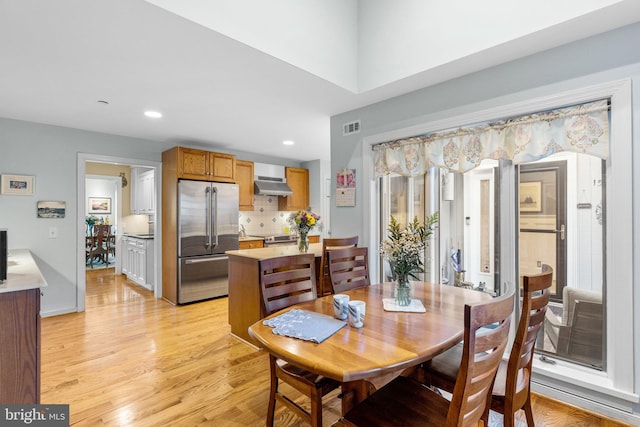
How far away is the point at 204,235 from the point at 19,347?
9.32 feet

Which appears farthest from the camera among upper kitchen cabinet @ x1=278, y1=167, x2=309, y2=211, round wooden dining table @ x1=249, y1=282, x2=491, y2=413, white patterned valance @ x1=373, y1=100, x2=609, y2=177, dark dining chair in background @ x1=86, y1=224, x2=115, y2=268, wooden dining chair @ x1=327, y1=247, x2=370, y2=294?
dark dining chair in background @ x1=86, y1=224, x2=115, y2=268

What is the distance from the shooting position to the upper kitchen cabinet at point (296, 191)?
6.20 meters

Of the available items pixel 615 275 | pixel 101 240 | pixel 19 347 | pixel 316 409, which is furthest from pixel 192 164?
pixel 101 240

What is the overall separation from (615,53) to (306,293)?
7.93 feet

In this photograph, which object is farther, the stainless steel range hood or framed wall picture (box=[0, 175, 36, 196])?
the stainless steel range hood

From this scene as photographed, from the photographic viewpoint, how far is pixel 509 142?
2254mm

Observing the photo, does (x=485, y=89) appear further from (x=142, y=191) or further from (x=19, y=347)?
(x=142, y=191)

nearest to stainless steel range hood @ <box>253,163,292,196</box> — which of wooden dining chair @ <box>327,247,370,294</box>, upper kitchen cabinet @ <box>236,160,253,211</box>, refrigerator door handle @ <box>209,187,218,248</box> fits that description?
upper kitchen cabinet @ <box>236,160,253,211</box>

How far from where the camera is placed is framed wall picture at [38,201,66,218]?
375 centimetres

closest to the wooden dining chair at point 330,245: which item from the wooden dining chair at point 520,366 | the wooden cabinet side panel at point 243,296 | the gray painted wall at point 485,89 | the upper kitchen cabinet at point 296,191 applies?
the gray painted wall at point 485,89

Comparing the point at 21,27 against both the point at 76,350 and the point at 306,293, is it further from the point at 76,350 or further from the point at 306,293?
the point at 76,350

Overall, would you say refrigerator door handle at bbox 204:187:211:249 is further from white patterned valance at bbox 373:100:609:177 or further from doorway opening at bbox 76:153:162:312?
white patterned valance at bbox 373:100:609:177

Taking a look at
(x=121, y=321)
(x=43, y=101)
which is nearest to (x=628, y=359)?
(x=121, y=321)

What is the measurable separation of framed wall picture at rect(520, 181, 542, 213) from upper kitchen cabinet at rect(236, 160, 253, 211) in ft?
13.7
